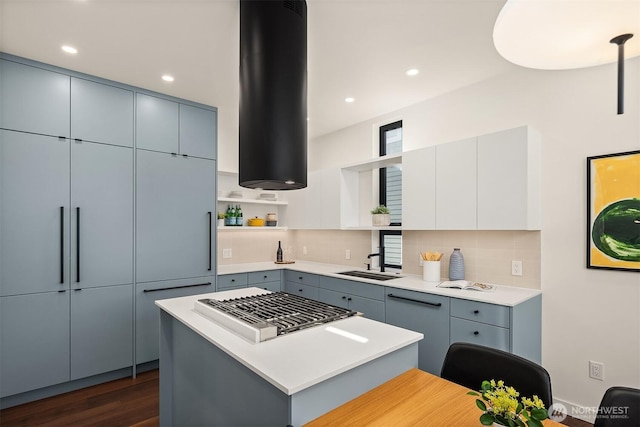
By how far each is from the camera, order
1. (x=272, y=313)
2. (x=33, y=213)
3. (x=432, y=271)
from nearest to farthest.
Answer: (x=272, y=313) < (x=33, y=213) < (x=432, y=271)

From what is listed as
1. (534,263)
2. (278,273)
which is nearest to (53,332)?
(278,273)

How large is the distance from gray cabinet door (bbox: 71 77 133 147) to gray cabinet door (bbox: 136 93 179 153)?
0.08 meters

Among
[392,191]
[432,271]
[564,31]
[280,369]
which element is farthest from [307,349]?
[392,191]

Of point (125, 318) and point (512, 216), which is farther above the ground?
point (512, 216)

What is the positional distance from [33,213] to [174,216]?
1.07 m

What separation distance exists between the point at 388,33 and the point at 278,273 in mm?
2929

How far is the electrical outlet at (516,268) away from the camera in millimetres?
2685

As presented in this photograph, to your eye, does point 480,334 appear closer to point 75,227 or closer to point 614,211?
point 614,211

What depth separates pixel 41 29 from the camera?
2215mm

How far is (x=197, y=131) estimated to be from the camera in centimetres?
356

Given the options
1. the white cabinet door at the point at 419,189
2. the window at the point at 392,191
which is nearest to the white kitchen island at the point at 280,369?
the white cabinet door at the point at 419,189

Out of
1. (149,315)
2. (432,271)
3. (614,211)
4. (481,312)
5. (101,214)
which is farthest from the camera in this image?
(149,315)

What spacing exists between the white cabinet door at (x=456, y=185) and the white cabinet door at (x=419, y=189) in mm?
61

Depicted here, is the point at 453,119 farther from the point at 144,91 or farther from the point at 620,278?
the point at 144,91
